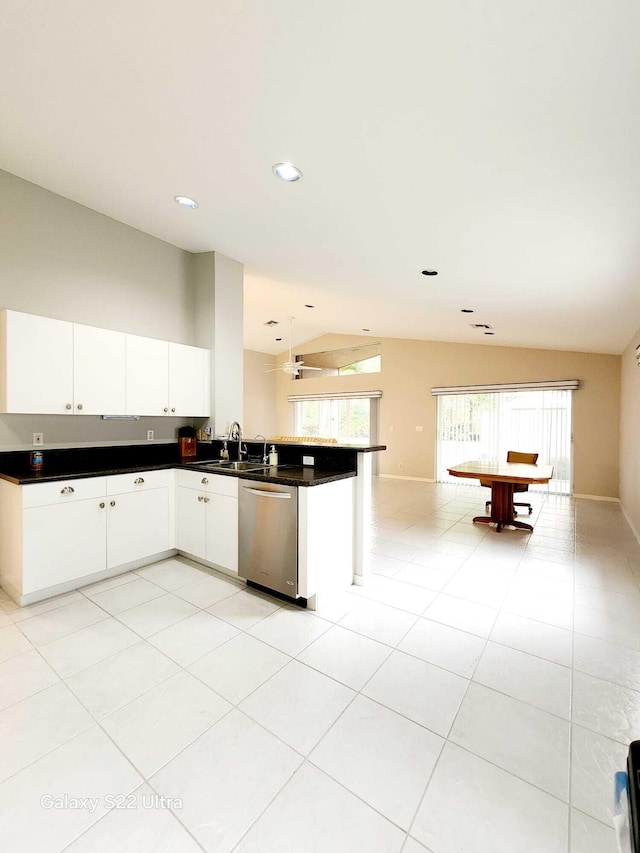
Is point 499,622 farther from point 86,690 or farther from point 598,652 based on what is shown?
point 86,690

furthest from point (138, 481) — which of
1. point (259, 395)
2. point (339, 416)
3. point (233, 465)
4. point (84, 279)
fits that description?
point (259, 395)

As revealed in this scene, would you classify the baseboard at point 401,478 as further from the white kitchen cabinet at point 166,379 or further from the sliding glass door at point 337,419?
the white kitchen cabinet at point 166,379

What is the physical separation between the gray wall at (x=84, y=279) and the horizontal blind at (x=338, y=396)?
5281mm

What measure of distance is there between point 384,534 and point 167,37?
13.6 ft

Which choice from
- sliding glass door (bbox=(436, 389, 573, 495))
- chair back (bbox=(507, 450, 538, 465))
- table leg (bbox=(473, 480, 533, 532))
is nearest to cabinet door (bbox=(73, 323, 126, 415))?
table leg (bbox=(473, 480, 533, 532))

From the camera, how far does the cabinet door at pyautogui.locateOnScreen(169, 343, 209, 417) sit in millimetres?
3637

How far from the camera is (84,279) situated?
326 centimetres

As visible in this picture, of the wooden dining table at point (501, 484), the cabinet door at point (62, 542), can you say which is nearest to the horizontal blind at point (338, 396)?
the wooden dining table at point (501, 484)

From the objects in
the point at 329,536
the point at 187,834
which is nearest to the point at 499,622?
the point at 329,536

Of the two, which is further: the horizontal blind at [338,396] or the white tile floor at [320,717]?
the horizontal blind at [338,396]

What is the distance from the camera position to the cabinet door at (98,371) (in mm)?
2947

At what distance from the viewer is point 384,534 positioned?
166 inches

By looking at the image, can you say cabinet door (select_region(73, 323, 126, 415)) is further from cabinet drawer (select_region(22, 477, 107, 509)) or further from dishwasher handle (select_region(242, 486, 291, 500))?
dishwasher handle (select_region(242, 486, 291, 500))

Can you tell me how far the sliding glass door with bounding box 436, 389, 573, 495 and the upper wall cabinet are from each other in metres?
5.53
